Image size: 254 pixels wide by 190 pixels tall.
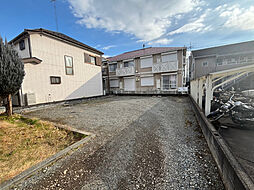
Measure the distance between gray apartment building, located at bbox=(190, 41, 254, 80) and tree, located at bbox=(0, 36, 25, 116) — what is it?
18.5 metres

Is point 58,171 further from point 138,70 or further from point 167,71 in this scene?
point 138,70

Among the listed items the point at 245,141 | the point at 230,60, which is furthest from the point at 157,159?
the point at 230,60

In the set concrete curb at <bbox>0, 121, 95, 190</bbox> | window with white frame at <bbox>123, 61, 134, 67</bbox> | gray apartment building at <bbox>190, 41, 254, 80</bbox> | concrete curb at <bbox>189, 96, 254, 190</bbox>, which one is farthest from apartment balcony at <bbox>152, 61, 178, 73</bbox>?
concrete curb at <bbox>0, 121, 95, 190</bbox>

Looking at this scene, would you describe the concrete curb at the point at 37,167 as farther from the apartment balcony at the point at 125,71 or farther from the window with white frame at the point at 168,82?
the apartment balcony at the point at 125,71

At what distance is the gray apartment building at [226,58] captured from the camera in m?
14.2

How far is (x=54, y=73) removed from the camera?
8.15m

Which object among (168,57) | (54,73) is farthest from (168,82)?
(54,73)

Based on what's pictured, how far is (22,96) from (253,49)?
24485mm

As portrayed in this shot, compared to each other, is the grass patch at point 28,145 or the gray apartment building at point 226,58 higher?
the gray apartment building at point 226,58

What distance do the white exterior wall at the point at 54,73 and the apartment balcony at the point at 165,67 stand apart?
7371 millimetres

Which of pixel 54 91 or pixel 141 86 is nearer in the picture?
pixel 54 91

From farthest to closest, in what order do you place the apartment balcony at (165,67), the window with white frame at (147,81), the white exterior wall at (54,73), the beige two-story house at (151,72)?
the window with white frame at (147,81), the beige two-story house at (151,72), the apartment balcony at (165,67), the white exterior wall at (54,73)

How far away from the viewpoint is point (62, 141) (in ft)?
9.11

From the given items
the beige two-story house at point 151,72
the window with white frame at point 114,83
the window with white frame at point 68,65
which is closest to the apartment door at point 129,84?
A: the beige two-story house at point 151,72
